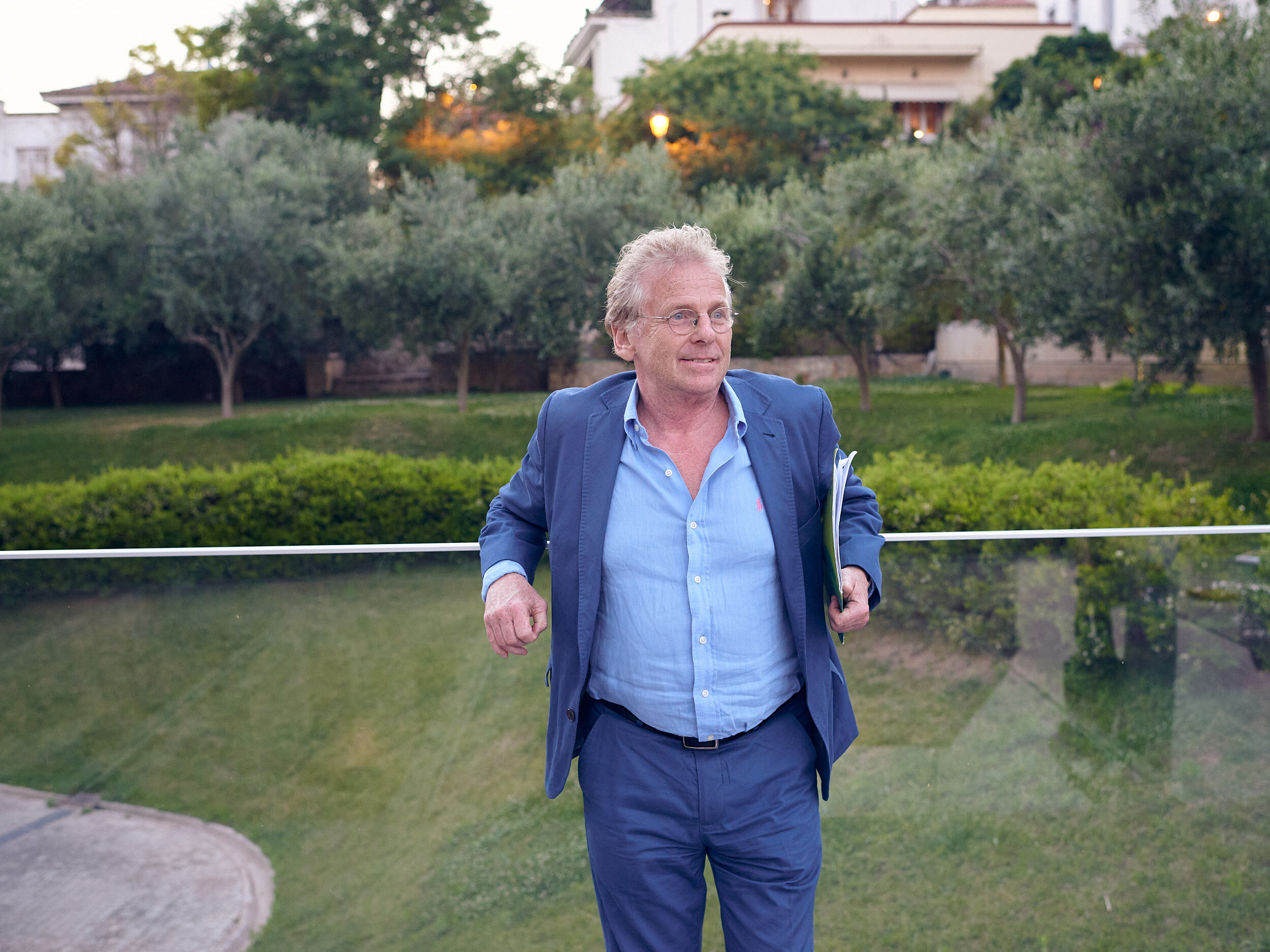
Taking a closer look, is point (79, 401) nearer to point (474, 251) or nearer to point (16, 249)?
point (16, 249)

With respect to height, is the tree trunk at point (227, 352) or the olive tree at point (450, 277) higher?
the olive tree at point (450, 277)

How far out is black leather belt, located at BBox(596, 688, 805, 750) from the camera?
148 cm

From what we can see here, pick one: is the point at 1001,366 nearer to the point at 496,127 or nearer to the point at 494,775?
the point at 496,127

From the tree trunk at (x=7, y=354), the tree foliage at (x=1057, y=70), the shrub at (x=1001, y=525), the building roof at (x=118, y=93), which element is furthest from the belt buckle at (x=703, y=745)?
the building roof at (x=118, y=93)

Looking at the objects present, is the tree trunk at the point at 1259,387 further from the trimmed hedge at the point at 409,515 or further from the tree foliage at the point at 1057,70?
the tree foliage at the point at 1057,70

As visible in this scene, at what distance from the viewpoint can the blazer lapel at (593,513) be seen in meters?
1.48

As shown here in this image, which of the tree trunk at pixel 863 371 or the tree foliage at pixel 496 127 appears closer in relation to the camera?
the tree trunk at pixel 863 371

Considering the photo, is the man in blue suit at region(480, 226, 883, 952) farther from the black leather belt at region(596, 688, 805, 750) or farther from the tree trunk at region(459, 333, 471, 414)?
the tree trunk at region(459, 333, 471, 414)

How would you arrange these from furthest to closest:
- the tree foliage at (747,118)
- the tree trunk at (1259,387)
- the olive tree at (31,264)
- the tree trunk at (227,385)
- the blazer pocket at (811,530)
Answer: the tree foliage at (747,118), the tree trunk at (227,385), the olive tree at (31,264), the tree trunk at (1259,387), the blazer pocket at (811,530)

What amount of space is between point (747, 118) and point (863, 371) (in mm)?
12064

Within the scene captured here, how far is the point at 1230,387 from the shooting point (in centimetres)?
1337

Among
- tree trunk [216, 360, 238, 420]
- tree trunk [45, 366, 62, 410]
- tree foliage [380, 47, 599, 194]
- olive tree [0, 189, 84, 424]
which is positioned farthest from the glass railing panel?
tree foliage [380, 47, 599, 194]

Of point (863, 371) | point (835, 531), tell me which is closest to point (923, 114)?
point (863, 371)

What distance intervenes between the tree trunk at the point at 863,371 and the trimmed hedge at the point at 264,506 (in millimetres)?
11313
